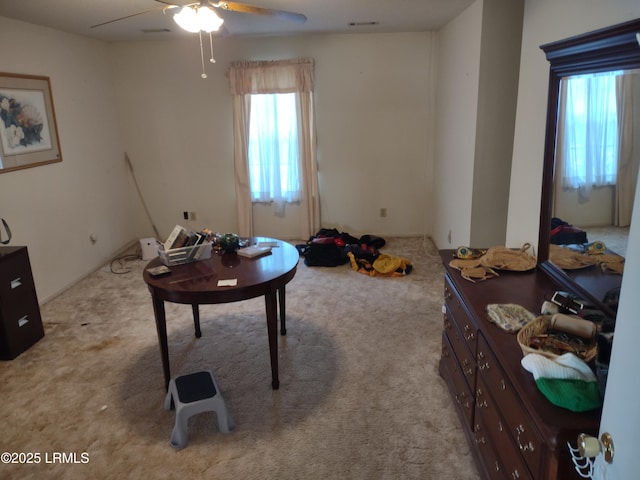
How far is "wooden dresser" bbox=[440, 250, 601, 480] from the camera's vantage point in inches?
49.0

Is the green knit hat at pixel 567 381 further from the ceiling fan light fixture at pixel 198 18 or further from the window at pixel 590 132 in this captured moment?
the ceiling fan light fixture at pixel 198 18

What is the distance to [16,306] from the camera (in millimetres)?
3006

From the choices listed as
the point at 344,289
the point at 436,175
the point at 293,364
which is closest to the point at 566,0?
the point at 293,364

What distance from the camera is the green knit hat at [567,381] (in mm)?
1258

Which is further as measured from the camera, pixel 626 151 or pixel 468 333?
pixel 468 333

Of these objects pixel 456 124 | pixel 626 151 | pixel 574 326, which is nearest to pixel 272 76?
pixel 456 124

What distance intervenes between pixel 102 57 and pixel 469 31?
12.3 ft

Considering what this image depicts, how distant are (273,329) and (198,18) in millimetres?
1712

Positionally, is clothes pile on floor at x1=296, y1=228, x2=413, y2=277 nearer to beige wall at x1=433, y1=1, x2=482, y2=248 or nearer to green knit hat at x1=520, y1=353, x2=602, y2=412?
beige wall at x1=433, y1=1, x2=482, y2=248

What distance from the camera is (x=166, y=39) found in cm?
491

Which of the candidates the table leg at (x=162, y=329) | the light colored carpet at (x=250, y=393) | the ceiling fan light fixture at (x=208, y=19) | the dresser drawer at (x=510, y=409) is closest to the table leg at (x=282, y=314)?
the light colored carpet at (x=250, y=393)

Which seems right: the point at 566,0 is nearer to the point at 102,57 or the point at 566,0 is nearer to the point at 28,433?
the point at 28,433

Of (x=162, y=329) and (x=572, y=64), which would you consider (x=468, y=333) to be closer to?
(x=572, y=64)

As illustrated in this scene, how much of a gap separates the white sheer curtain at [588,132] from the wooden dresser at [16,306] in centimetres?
325
